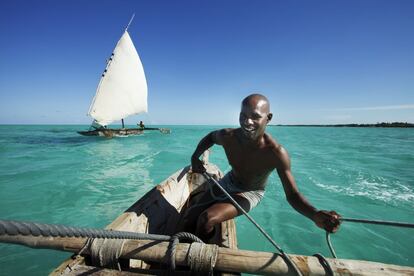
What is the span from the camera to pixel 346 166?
43.3 feet

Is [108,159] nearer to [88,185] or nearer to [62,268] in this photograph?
[88,185]

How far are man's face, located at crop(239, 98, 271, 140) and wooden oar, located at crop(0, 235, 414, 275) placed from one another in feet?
4.11

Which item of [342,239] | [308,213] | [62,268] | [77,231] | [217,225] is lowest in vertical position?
[342,239]

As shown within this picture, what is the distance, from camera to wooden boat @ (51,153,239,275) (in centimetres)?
167

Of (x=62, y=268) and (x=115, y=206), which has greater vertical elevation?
(x=62, y=268)

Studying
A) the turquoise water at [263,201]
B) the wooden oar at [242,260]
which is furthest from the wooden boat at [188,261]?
the turquoise water at [263,201]

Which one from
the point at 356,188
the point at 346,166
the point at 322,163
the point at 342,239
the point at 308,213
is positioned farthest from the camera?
the point at 322,163

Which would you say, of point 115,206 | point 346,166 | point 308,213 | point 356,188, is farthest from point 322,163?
point 308,213

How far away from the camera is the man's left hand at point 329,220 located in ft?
5.80

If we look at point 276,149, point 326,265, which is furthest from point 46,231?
point 276,149

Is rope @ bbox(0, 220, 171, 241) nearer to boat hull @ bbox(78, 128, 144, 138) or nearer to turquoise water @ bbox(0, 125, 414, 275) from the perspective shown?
turquoise water @ bbox(0, 125, 414, 275)

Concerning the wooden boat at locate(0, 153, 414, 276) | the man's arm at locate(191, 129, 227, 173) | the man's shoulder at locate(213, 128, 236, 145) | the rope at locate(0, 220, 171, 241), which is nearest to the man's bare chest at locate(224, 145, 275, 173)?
the man's shoulder at locate(213, 128, 236, 145)

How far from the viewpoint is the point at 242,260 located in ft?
5.31

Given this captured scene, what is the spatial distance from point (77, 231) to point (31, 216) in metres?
7.06
